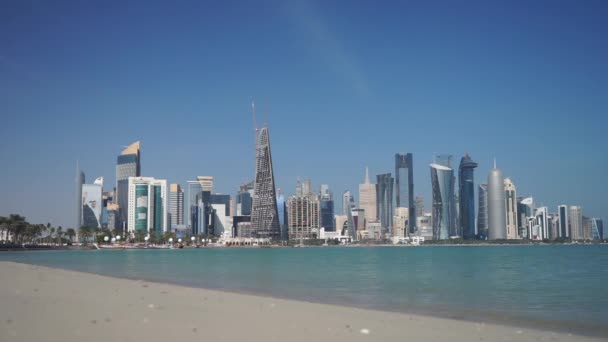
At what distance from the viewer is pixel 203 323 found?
11.8 meters

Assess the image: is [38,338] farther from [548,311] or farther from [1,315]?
[548,311]

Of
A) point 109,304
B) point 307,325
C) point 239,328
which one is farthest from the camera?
point 109,304

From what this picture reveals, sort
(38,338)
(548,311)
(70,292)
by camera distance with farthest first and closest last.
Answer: (548,311) → (70,292) → (38,338)

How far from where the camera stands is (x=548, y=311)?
1912cm

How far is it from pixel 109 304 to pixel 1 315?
3.02m

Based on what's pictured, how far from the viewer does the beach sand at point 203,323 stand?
10125 millimetres

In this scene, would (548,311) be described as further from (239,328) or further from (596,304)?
(239,328)

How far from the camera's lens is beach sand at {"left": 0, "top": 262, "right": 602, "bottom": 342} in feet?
33.2

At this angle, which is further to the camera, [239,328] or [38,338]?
[239,328]

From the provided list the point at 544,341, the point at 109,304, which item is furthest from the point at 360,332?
the point at 109,304

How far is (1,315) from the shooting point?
11734 millimetres

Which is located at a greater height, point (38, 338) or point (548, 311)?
point (38, 338)

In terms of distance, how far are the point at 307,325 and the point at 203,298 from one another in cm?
659

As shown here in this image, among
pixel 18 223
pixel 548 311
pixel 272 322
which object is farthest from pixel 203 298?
pixel 18 223
